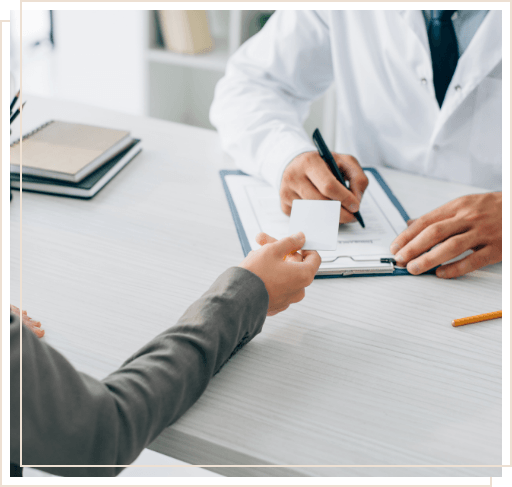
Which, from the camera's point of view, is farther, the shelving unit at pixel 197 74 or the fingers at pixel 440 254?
the shelving unit at pixel 197 74

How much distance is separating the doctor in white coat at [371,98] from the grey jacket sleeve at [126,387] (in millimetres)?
338

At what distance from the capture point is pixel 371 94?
123cm

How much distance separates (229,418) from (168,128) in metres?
0.85

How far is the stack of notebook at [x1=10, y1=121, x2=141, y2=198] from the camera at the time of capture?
89cm

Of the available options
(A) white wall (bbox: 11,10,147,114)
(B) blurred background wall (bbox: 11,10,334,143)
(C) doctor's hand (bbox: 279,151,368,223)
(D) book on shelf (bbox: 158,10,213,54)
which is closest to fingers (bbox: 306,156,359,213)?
(C) doctor's hand (bbox: 279,151,368,223)

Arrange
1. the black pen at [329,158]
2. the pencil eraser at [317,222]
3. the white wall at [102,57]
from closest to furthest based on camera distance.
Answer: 1. the pencil eraser at [317,222]
2. the black pen at [329,158]
3. the white wall at [102,57]

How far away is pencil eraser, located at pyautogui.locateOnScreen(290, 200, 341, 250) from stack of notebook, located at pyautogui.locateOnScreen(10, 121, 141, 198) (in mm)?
377

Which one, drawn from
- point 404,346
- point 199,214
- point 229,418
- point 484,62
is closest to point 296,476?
point 229,418

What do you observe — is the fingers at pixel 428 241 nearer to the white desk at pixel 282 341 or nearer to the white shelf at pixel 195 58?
the white desk at pixel 282 341

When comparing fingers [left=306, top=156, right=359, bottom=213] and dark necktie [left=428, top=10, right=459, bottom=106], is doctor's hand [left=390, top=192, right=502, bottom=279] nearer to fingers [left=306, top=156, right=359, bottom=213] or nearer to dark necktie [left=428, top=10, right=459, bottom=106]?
fingers [left=306, top=156, right=359, bottom=213]

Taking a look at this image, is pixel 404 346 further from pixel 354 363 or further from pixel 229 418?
pixel 229 418

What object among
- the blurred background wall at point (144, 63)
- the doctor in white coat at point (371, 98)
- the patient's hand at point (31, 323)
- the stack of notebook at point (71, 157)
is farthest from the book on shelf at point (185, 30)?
the patient's hand at point (31, 323)

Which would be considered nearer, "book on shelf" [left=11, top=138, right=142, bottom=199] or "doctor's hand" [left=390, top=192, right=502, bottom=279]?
"doctor's hand" [left=390, top=192, right=502, bottom=279]

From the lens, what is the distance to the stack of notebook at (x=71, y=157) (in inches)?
34.9
